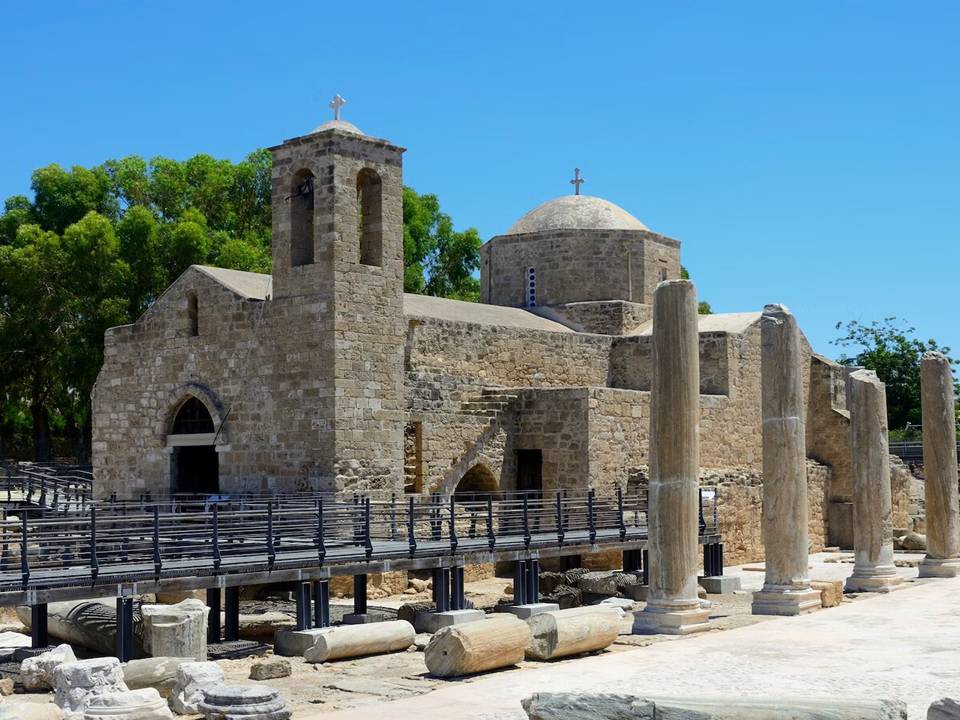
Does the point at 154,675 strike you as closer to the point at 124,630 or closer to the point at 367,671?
the point at 124,630

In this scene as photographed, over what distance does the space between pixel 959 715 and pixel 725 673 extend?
3.63 meters

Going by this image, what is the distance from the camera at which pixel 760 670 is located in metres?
11.5

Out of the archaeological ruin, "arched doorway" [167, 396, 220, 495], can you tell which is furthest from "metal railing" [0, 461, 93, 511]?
"arched doorway" [167, 396, 220, 495]

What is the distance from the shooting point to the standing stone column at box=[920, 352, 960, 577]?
2050 centimetres

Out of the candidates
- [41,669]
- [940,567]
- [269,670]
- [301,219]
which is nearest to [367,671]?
[269,670]

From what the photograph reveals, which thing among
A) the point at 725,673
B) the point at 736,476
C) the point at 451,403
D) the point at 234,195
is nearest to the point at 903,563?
the point at 736,476

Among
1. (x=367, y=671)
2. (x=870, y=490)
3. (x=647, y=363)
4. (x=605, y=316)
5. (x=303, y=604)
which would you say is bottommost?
(x=367, y=671)

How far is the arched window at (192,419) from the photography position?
891 inches

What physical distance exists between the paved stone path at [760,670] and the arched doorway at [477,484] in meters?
8.86

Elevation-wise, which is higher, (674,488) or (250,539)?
(674,488)

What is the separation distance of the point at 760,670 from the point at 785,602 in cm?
467

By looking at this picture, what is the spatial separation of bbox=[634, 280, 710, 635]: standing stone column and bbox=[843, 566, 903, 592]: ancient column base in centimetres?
545

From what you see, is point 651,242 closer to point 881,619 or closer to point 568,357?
point 568,357

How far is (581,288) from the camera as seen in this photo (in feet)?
Result: 97.9
